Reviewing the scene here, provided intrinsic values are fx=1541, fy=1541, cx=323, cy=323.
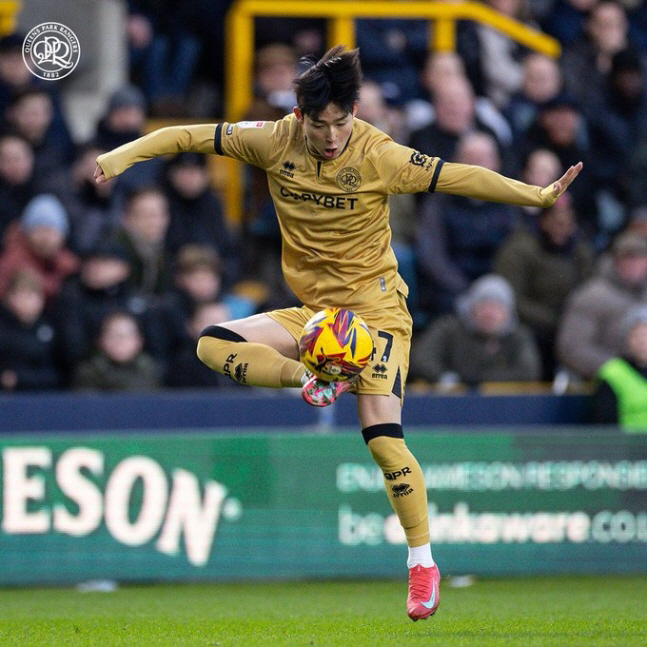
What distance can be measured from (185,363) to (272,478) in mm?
1255

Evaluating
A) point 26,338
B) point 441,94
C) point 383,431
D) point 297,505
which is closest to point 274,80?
point 441,94

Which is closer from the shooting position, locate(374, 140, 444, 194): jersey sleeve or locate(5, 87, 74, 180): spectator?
locate(374, 140, 444, 194): jersey sleeve

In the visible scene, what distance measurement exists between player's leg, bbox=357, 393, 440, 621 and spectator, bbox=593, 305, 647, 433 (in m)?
4.24

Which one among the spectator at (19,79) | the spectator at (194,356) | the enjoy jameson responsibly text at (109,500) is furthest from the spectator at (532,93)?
the enjoy jameson responsibly text at (109,500)

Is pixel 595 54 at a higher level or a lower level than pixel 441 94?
higher

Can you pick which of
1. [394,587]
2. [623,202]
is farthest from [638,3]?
[394,587]

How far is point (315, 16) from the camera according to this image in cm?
1455

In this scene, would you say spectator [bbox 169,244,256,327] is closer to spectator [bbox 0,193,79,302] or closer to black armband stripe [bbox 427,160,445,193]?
spectator [bbox 0,193,79,302]

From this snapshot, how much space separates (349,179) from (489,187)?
77 cm

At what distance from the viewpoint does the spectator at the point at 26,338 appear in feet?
38.4

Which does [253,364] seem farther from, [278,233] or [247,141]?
[278,233]

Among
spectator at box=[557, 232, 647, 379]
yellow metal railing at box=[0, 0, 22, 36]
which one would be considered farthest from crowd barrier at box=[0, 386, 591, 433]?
yellow metal railing at box=[0, 0, 22, 36]

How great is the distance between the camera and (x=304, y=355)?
8.01 meters

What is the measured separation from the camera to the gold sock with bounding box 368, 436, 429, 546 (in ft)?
26.9
